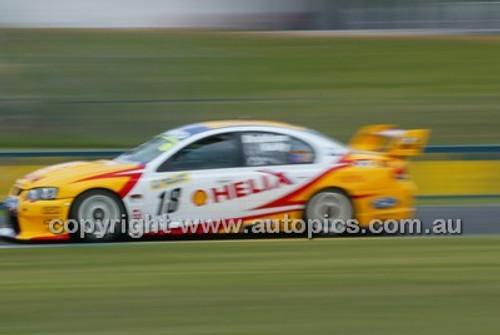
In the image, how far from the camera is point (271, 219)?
10969 millimetres

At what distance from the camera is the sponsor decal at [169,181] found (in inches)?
424

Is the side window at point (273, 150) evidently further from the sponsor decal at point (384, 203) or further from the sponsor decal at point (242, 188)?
the sponsor decal at point (384, 203)

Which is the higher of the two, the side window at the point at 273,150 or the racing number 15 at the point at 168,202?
the side window at the point at 273,150

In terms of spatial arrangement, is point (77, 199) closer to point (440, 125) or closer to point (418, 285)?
point (418, 285)

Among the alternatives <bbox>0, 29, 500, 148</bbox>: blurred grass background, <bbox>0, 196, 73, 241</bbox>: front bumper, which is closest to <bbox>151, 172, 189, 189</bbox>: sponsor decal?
<bbox>0, 196, 73, 241</bbox>: front bumper

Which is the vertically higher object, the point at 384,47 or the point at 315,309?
the point at 384,47

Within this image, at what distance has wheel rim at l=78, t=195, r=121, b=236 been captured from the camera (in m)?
10.6

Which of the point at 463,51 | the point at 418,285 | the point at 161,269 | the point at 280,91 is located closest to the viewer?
the point at 418,285

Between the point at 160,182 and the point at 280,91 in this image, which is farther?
the point at 280,91

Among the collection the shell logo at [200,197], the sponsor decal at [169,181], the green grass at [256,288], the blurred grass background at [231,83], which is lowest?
the green grass at [256,288]

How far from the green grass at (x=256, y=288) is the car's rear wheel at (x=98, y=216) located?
0.63 m

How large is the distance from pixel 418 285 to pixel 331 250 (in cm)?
199

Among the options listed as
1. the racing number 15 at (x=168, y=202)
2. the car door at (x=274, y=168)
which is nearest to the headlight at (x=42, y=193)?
the racing number 15 at (x=168, y=202)

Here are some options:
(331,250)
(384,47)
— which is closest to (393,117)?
(384,47)
